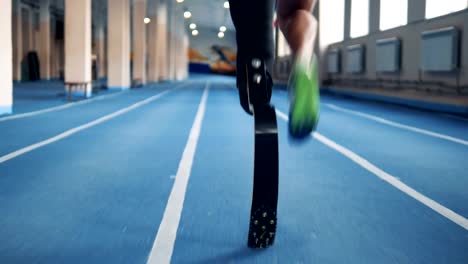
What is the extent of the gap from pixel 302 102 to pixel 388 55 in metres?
13.0

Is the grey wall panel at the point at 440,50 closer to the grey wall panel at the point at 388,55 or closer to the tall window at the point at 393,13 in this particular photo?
the grey wall panel at the point at 388,55

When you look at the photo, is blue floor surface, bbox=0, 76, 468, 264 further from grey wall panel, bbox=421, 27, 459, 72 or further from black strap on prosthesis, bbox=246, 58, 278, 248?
grey wall panel, bbox=421, 27, 459, 72

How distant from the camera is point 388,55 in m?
14.4

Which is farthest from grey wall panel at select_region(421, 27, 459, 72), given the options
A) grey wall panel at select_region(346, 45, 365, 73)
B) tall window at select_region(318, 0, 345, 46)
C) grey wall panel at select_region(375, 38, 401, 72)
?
tall window at select_region(318, 0, 345, 46)

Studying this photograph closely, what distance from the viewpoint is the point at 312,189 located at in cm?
374

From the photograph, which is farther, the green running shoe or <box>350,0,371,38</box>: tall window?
<box>350,0,371,38</box>: tall window

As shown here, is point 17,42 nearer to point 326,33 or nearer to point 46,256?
point 326,33

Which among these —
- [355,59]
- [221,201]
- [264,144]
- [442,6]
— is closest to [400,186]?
[221,201]

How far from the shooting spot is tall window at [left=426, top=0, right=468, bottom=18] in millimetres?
11180

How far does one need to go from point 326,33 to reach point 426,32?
9196 mm

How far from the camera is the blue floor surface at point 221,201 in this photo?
7.72 ft

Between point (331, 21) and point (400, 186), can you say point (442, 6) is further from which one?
point (400, 186)

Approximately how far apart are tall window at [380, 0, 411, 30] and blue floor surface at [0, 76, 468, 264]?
27.3 feet

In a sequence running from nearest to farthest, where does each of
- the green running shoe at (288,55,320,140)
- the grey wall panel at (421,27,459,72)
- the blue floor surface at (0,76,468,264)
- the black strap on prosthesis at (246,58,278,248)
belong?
1. the green running shoe at (288,55,320,140)
2. the black strap on prosthesis at (246,58,278,248)
3. the blue floor surface at (0,76,468,264)
4. the grey wall panel at (421,27,459,72)
